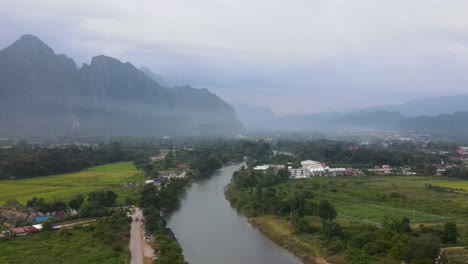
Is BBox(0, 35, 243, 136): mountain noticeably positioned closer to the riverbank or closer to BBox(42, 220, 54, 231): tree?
BBox(42, 220, 54, 231): tree

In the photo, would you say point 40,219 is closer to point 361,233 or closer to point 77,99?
point 361,233

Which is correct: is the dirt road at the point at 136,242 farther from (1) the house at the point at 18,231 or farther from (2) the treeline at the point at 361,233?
(2) the treeline at the point at 361,233

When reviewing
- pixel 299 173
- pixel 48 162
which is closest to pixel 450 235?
pixel 299 173

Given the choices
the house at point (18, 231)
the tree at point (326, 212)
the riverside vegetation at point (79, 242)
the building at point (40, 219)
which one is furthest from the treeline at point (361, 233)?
the house at point (18, 231)

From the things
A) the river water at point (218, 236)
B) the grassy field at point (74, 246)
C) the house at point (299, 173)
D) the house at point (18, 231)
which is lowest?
the river water at point (218, 236)

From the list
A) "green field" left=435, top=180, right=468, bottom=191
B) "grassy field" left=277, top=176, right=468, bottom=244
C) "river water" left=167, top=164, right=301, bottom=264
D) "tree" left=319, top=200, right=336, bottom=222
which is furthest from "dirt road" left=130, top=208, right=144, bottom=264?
"green field" left=435, top=180, right=468, bottom=191

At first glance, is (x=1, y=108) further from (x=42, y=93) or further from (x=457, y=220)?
(x=457, y=220)

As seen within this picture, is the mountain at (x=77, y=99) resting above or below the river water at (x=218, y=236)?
above
